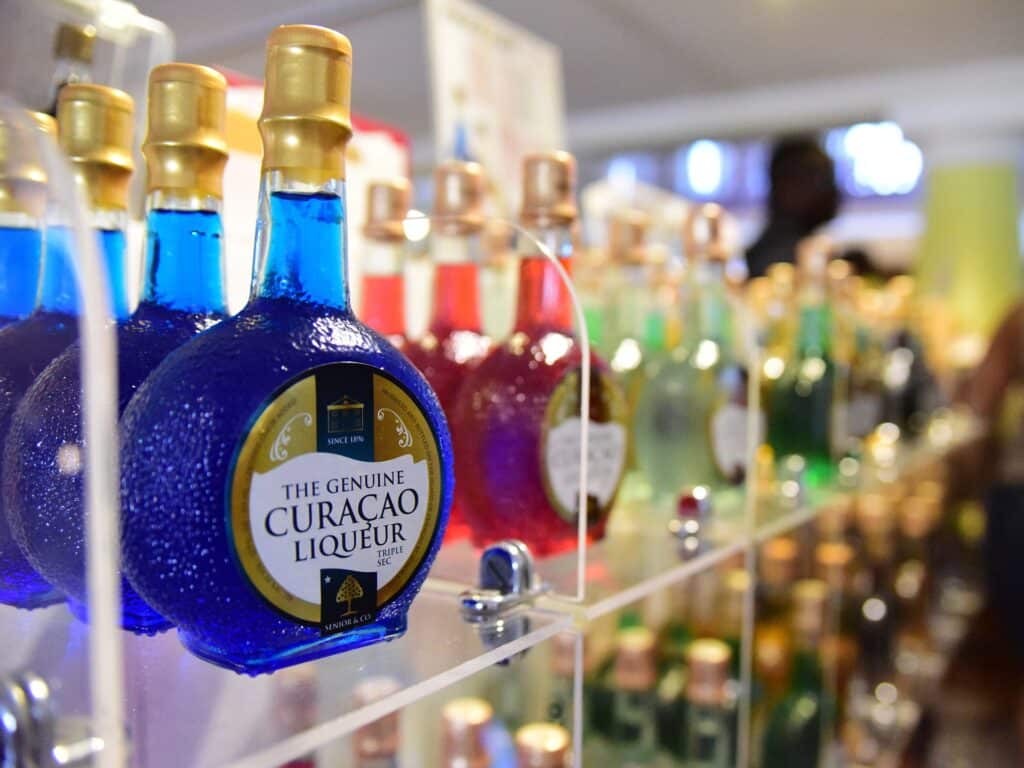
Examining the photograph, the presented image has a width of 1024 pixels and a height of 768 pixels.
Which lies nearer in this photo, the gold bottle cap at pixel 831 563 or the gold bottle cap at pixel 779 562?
the gold bottle cap at pixel 779 562

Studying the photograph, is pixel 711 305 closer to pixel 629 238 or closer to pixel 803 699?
pixel 629 238

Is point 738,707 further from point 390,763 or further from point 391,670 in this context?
point 391,670

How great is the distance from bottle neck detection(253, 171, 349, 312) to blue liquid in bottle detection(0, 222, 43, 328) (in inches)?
5.8

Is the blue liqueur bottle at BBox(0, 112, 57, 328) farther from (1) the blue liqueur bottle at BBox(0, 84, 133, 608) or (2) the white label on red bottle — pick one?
(2) the white label on red bottle

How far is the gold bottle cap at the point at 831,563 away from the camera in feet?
3.74

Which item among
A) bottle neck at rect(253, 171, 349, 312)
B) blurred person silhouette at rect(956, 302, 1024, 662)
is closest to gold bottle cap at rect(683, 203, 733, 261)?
bottle neck at rect(253, 171, 349, 312)

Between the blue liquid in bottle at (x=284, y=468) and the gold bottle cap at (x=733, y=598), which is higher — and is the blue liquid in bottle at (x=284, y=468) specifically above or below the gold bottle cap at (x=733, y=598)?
above

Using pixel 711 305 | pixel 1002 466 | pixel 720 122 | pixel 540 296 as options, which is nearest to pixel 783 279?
pixel 711 305

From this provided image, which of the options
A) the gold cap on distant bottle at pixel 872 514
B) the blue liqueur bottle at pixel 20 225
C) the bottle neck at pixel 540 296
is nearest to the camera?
the blue liqueur bottle at pixel 20 225

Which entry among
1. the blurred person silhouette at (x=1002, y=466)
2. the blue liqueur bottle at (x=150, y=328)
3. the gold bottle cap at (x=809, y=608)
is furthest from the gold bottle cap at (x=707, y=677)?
the blurred person silhouette at (x=1002, y=466)

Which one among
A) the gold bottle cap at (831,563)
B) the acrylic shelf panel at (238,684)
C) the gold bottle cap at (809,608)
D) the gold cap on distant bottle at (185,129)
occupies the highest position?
the gold cap on distant bottle at (185,129)

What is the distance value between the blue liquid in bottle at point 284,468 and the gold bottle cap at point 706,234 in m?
0.52

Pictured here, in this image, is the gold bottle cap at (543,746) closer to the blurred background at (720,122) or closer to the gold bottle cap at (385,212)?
the blurred background at (720,122)

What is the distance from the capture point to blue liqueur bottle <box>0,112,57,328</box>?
42 cm
